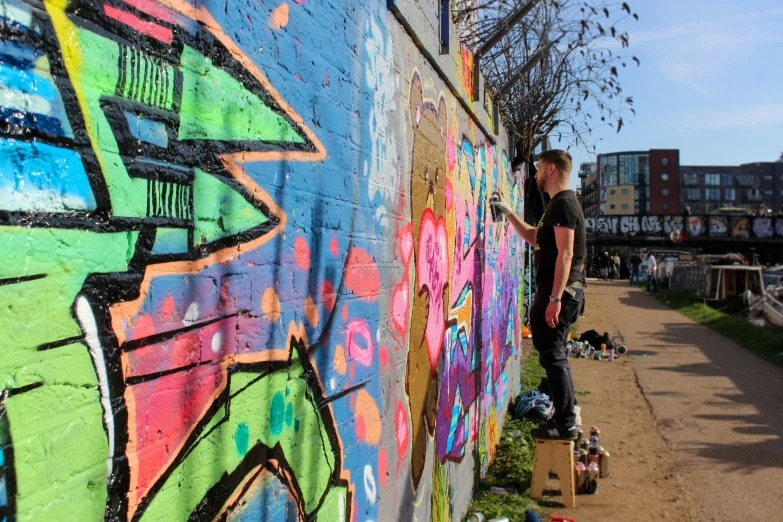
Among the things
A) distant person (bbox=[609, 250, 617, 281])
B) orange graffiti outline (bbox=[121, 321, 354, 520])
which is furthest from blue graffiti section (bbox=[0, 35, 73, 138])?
distant person (bbox=[609, 250, 617, 281])

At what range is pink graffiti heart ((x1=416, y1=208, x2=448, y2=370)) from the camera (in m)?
3.39

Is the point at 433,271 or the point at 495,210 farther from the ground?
the point at 495,210

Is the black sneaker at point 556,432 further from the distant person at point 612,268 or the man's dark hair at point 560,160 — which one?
the distant person at point 612,268

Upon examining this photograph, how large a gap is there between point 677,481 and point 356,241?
4637 millimetres

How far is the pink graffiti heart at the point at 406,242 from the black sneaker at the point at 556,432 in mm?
2513

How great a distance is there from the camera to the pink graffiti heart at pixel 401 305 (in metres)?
2.88

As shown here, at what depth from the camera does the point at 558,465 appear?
16.1 ft

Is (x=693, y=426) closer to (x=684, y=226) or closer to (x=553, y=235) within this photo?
(x=553, y=235)

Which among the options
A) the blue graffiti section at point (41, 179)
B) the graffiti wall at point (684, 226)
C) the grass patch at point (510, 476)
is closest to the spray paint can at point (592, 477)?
the grass patch at point (510, 476)

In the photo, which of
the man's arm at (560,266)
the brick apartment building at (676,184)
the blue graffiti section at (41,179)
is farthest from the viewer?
the brick apartment building at (676,184)

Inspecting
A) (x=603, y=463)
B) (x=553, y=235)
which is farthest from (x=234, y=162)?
(x=603, y=463)

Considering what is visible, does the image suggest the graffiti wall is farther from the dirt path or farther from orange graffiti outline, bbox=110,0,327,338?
orange graffiti outline, bbox=110,0,327,338

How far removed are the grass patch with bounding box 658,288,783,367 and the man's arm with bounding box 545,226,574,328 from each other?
8621 mm

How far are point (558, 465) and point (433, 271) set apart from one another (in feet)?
7.46
